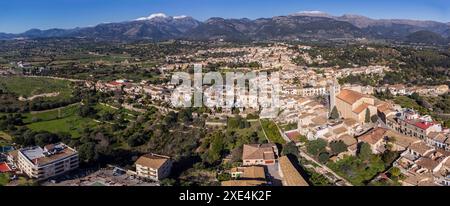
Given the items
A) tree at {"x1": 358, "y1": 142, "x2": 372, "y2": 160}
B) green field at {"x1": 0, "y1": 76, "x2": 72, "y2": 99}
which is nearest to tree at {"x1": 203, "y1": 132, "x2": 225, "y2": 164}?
tree at {"x1": 358, "y1": 142, "x2": 372, "y2": 160}

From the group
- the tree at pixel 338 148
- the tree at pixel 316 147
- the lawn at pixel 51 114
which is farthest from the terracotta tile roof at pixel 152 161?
the lawn at pixel 51 114

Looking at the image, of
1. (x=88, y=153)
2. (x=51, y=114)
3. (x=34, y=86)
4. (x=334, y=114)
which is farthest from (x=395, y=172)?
(x=34, y=86)

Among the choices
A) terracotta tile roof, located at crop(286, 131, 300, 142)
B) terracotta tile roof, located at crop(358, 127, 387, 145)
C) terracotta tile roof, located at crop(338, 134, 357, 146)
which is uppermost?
terracotta tile roof, located at crop(358, 127, 387, 145)

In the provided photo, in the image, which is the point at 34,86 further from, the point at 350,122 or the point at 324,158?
the point at 324,158

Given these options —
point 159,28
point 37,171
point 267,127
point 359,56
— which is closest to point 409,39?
point 359,56

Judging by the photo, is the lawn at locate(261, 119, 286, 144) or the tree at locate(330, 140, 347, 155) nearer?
the tree at locate(330, 140, 347, 155)

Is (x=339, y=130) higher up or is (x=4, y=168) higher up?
(x=339, y=130)

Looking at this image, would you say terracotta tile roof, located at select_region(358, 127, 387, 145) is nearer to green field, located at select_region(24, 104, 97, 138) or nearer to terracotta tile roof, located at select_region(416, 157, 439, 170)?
terracotta tile roof, located at select_region(416, 157, 439, 170)
